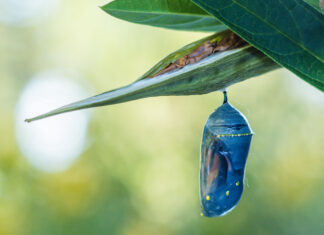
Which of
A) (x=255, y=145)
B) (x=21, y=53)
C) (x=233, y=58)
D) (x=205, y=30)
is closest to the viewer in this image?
(x=233, y=58)

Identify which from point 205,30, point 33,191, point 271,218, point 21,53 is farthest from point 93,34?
point 205,30

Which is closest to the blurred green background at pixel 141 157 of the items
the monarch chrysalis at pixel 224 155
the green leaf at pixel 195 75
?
the monarch chrysalis at pixel 224 155

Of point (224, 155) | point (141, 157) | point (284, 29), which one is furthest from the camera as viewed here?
point (141, 157)

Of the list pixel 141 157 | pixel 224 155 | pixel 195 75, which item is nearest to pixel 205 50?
pixel 195 75

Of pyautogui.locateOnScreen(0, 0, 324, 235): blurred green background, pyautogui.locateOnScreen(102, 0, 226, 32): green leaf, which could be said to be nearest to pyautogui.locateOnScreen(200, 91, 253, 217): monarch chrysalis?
pyautogui.locateOnScreen(102, 0, 226, 32): green leaf

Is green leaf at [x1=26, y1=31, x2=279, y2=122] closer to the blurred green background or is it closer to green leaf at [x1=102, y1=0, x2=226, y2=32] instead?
green leaf at [x1=102, y1=0, x2=226, y2=32]

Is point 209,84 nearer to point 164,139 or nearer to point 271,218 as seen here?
point 164,139

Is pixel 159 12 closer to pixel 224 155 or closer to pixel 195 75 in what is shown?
pixel 195 75
